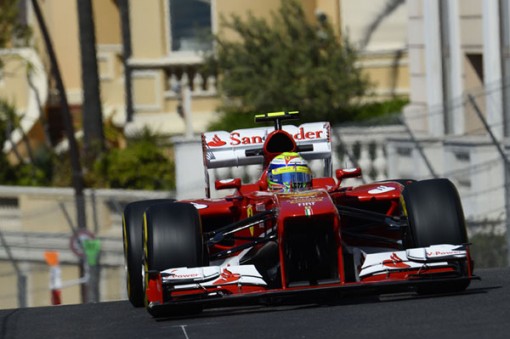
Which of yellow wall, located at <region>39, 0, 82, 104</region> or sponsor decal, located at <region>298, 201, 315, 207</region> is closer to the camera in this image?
sponsor decal, located at <region>298, 201, 315, 207</region>

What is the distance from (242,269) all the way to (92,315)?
1.45 metres

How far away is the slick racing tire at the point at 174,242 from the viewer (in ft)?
36.9

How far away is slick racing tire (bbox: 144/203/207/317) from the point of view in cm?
1125

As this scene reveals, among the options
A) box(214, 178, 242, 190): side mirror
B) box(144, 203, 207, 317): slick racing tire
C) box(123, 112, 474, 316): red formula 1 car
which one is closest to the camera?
box(123, 112, 474, 316): red formula 1 car

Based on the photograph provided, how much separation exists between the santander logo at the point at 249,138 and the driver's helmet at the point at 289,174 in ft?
2.74

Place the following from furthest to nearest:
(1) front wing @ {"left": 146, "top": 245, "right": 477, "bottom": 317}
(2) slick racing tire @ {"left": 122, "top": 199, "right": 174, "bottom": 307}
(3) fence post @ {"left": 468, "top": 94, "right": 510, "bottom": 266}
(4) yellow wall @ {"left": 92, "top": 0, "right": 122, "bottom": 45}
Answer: (4) yellow wall @ {"left": 92, "top": 0, "right": 122, "bottom": 45} → (3) fence post @ {"left": 468, "top": 94, "right": 510, "bottom": 266} → (2) slick racing tire @ {"left": 122, "top": 199, "right": 174, "bottom": 307} → (1) front wing @ {"left": 146, "top": 245, "right": 477, "bottom": 317}

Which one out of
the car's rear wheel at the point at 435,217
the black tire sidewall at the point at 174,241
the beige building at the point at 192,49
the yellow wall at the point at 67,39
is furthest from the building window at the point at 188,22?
the black tire sidewall at the point at 174,241

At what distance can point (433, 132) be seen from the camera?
19.9 m

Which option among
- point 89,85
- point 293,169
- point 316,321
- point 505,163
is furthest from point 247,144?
point 89,85

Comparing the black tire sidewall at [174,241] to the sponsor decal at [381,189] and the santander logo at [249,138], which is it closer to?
the sponsor decal at [381,189]

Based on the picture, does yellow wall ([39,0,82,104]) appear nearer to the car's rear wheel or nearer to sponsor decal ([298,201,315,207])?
Answer: the car's rear wheel

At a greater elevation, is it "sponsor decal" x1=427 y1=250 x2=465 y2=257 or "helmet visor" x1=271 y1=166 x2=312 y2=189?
"helmet visor" x1=271 y1=166 x2=312 y2=189

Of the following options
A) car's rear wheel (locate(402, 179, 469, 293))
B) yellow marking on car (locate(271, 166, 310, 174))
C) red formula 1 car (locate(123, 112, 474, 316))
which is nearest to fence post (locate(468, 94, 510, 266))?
red formula 1 car (locate(123, 112, 474, 316))

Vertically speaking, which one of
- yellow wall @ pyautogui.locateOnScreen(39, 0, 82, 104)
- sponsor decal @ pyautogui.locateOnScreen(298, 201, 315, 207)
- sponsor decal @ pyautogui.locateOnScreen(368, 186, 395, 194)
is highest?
yellow wall @ pyautogui.locateOnScreen(39, 0, 82, 104)
